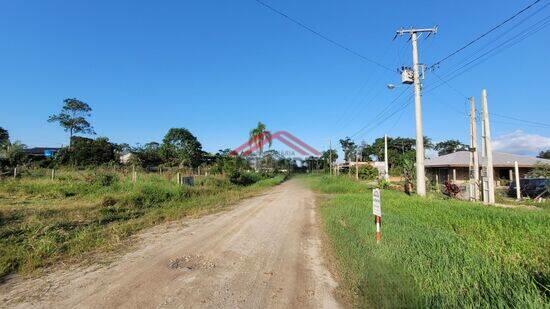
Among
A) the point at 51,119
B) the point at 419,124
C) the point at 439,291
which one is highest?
the point at 51,119

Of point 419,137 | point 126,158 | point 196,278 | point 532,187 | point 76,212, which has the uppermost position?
point 126,158

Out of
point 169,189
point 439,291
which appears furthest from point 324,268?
point 169,189

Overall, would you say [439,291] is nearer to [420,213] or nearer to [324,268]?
[324,268]

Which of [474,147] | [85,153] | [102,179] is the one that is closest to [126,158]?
[85,153]

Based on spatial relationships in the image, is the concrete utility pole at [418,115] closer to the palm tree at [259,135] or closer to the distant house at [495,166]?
the distant house at [495,166]

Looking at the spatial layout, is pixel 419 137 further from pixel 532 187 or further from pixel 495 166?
pixel 495 166

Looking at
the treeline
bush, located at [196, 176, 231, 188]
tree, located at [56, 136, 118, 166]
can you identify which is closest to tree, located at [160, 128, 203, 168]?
the treeline

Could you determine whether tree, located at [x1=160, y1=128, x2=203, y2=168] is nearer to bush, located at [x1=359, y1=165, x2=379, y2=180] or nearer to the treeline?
the treeline

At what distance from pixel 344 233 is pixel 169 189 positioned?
13.4 meters

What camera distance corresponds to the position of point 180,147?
237 feet

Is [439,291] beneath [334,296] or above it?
above

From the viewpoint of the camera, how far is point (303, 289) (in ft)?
18.6

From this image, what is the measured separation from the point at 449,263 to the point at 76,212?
1233cm

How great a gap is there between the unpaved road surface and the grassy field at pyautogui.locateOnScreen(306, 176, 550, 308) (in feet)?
2.23
